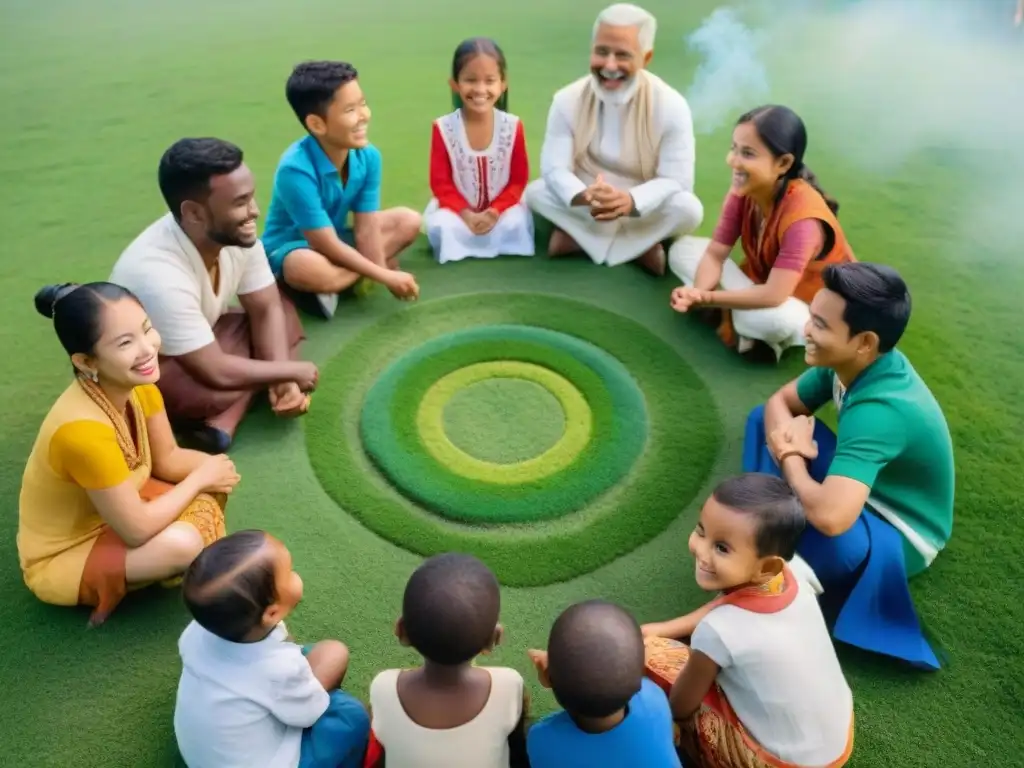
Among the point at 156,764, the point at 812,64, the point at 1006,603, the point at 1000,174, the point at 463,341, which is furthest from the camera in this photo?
the point at 812,64

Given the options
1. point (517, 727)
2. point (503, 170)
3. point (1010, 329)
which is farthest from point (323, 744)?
point (1010, 329)

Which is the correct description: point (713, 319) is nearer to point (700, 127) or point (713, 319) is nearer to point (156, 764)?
point (700, 127)

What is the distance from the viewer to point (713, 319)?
4.00 meters

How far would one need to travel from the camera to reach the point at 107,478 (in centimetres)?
249

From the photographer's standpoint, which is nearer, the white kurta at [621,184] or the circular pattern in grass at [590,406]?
the circular pattern in grass at [590,406]

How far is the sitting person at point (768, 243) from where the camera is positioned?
11.1 feet

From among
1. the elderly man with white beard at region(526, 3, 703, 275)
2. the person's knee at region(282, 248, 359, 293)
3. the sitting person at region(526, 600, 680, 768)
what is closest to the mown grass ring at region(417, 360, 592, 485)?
the person's knee at region(282, 248, 359, 293)

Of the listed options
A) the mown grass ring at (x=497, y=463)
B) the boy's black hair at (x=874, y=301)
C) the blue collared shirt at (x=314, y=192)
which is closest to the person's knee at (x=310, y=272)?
the blue collared shirt at (x=314, y=192)

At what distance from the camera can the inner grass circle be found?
3.38 metres

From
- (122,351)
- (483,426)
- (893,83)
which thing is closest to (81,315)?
(122,351)

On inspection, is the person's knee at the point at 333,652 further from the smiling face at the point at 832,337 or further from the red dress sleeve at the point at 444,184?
the red dress sleeve at the point at 444,184

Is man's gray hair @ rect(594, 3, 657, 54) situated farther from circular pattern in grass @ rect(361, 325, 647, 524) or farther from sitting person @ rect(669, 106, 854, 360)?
circular pattern in grass @ rect(361, 325, 647, 524)

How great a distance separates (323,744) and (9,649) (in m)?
1.16

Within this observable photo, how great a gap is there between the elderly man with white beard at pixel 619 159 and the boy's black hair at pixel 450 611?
262 cm
